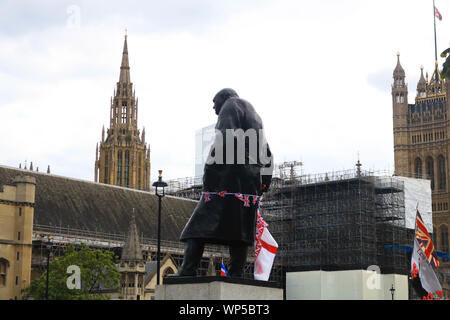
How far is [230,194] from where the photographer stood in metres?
15.3

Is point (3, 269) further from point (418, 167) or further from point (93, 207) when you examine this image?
point (418, 167)

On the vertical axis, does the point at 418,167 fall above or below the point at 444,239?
above

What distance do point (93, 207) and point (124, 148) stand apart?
152 feet

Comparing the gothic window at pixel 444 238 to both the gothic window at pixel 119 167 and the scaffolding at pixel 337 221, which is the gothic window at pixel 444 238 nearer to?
the scaffolding at pixel 337 221

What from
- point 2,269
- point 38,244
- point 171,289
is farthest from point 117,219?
point 171,289

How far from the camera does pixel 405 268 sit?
242ft

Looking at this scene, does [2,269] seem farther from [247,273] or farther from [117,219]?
[247,273]

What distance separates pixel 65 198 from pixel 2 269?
13.6 m

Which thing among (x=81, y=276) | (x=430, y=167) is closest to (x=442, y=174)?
(x=430, y=167)

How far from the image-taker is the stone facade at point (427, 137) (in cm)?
12596
